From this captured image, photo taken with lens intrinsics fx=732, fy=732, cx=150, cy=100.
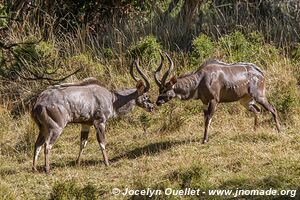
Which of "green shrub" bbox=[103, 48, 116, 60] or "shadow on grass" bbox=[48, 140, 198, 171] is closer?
"shadow on grass" bbox=[48, 140, 198, 171]

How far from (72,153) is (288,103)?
149 inches

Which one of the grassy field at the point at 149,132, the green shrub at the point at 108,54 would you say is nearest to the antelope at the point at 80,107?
the grassy field at the point at 149,132

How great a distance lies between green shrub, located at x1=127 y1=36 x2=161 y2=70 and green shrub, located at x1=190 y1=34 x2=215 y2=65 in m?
0.77

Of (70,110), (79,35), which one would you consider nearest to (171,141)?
(70,110)

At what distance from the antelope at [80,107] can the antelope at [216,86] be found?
56 centimetres

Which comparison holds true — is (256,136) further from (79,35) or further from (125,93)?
(79,35)

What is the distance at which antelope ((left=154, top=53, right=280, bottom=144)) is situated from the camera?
11.8 metres

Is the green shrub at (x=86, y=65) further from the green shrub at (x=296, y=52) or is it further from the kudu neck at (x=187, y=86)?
the green shrub at (x=296, y=52)

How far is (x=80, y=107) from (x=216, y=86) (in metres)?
2.23

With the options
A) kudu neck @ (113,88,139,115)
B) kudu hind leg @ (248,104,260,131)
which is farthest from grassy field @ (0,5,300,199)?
kudu neck @ (113,88,139,115)

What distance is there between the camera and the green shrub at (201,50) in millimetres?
15359

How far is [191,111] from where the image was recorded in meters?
13.6

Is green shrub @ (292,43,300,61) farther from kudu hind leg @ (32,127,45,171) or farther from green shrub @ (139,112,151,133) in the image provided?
kudu hind leg @ (32,127,45,171)

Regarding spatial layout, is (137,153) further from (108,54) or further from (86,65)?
(108,54)
